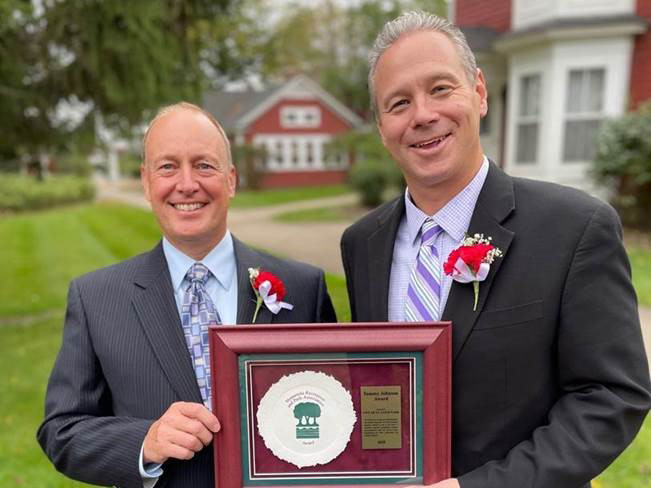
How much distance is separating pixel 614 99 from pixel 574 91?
794 mm

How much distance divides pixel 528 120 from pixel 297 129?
71.5ft

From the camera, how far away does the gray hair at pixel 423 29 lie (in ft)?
5.69

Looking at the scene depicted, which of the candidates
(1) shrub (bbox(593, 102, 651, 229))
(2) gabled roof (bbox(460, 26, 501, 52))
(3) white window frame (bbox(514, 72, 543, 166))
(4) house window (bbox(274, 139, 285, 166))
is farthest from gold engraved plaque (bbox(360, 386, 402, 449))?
(4) house window (bbox(274, 139, 285, 166))

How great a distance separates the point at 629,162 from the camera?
10992 millimetres

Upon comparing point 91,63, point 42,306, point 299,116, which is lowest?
point 42,306

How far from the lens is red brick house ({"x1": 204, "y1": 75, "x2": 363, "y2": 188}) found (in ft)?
108

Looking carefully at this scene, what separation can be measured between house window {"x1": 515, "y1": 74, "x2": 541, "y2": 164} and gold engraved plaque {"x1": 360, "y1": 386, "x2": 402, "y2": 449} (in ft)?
40.7

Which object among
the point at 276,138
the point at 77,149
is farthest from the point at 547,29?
the point at 276,138

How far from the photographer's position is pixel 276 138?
110ft

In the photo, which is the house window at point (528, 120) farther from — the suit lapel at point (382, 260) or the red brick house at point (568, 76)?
the suit lapel at point (382, 260)

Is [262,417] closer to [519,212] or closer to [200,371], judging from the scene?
[200,371]

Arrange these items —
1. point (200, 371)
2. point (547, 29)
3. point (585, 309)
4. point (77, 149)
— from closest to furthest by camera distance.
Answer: point (585, 309), point (200, 371), point (77, 149), point (547, 29)

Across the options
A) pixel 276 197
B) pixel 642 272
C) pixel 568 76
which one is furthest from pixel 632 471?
pixel 276 197

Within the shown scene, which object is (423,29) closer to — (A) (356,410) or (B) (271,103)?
(A) (356,410)
